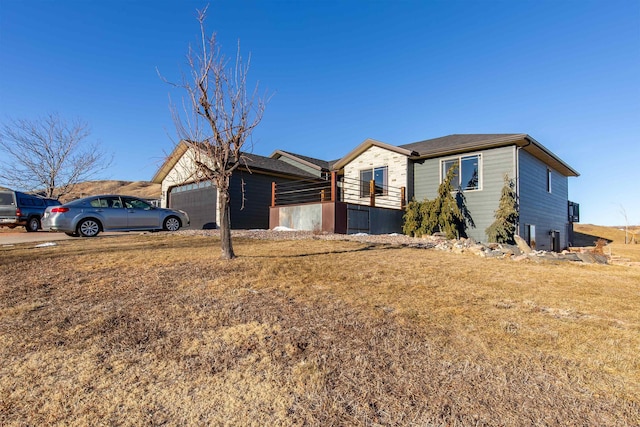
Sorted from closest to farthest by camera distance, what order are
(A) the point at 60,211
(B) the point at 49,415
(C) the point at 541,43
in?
(B) the point at 49,415 → (A) the point at 60,211 → (C) the point at 541,43

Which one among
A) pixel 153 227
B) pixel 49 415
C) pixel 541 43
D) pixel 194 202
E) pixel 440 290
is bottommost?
pixel 49 415

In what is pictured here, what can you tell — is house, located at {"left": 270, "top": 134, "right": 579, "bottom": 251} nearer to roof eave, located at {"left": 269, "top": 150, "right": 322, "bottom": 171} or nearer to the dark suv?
roof eave, located at {"left": 269, "top": 150, "right": 322, "bottom": 171}

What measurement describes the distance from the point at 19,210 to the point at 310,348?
17.3m

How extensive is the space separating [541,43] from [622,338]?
1167 cm

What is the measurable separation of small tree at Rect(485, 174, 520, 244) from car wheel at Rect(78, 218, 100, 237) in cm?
1368

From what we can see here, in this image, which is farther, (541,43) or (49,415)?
(541,43)

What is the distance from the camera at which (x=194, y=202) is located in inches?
721

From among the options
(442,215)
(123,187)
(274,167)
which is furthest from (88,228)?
(123,187)

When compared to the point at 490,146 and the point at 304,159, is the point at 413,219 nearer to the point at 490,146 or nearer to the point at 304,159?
the point at 490,146

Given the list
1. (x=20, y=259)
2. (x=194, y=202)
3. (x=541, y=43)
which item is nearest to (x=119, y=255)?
(x=20, y=259)

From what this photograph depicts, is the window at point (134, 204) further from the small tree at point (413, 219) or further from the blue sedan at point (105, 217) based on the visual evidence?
the small tree at point (413, 219)

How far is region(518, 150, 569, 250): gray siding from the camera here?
1338 centimetres

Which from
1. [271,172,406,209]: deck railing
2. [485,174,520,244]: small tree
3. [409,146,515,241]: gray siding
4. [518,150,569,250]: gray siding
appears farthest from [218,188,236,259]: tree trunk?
[518,150,569,250]: gray siding

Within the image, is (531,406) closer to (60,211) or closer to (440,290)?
(440,290)
